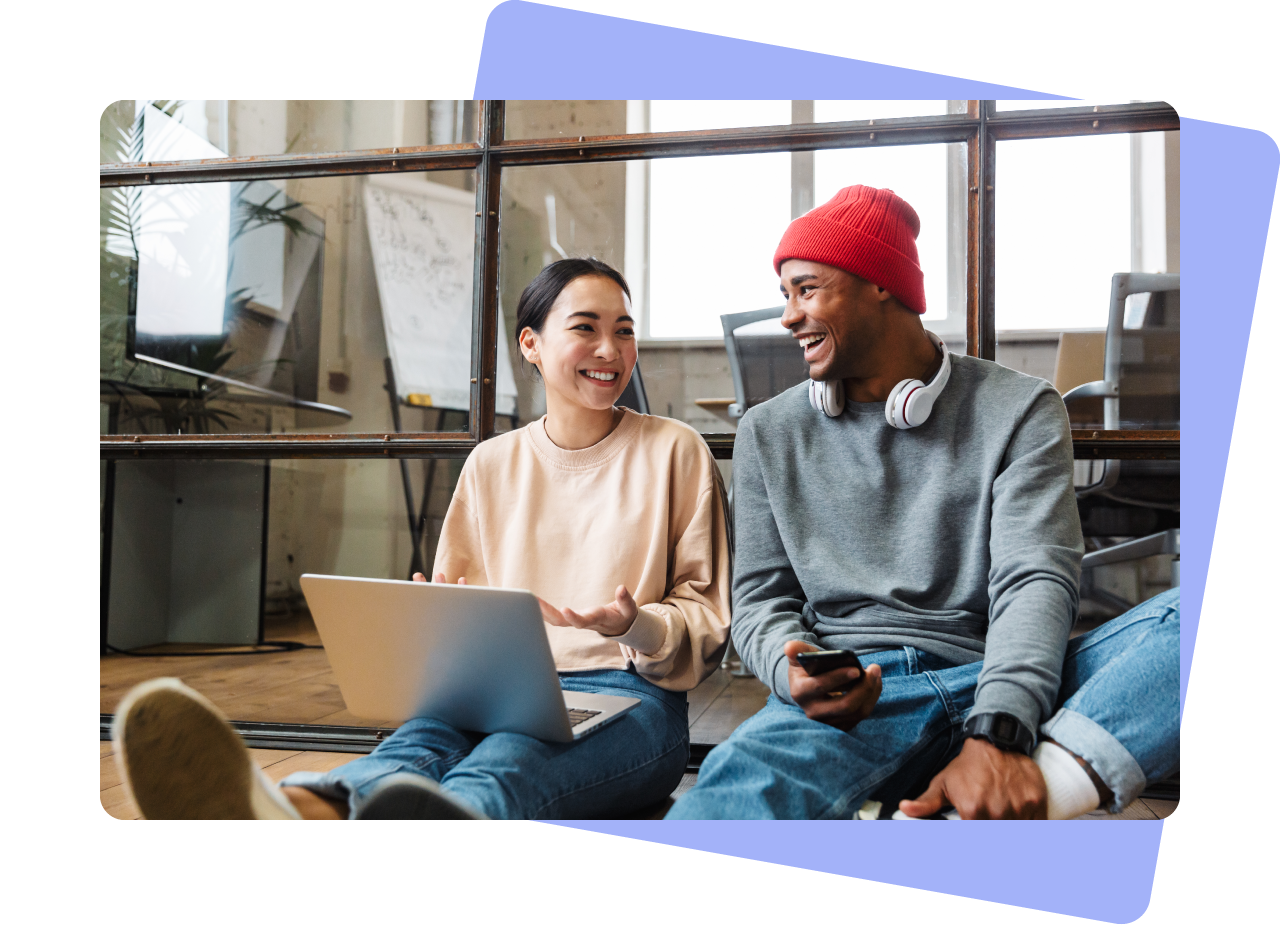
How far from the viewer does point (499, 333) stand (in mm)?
1525

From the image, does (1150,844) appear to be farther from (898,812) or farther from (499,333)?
→ (499,333)

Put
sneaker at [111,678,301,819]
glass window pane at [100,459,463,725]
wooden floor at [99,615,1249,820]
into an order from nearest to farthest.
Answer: sneaker at [111,678,301,819] < wooden floor at [99,615,1249,820] < glass window pane at [100,459,463,725]

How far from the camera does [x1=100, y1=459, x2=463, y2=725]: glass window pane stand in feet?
5.08

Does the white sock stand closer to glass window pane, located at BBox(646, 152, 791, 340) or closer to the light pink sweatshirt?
the light pink sweatshirt

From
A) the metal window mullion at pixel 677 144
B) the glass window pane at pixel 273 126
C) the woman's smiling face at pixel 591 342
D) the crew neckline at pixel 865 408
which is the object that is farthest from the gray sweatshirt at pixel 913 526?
the glass window pane at pixel 273 126

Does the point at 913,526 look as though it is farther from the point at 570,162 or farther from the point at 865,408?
the point at 570,162

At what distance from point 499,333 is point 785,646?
2.54ft

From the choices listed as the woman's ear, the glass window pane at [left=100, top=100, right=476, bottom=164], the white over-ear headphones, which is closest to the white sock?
the white over-ear headphones

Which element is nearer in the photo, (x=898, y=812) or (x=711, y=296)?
(x=898, y=812)

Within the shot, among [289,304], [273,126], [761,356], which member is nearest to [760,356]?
[761,356]

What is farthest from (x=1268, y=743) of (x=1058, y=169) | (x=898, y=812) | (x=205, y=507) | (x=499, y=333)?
(x=205, y=507)

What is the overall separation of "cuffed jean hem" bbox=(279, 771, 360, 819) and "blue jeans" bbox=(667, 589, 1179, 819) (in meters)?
0.35

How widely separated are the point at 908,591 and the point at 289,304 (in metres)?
1.19

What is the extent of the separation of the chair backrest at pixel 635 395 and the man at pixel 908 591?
0.23 m
